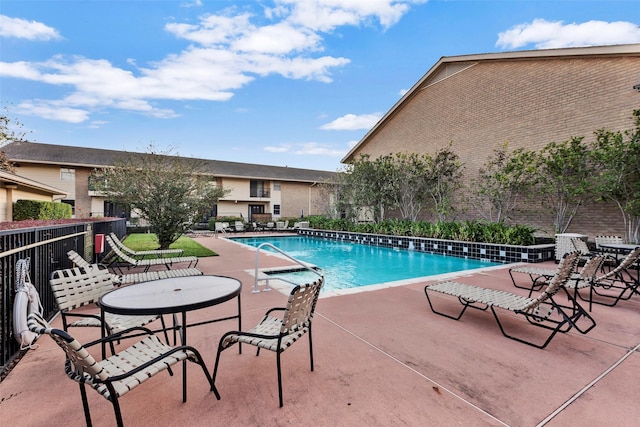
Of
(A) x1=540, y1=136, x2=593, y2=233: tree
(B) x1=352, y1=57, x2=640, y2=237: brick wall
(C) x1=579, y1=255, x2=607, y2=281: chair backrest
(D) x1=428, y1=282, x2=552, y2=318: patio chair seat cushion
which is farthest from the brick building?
(D) x1=428, y1=282, x2=552, y2=318: patio chair seat cushion

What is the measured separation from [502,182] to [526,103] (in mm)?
3918

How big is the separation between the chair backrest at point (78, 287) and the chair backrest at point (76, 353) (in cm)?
152

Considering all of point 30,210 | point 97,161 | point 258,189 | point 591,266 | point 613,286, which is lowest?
point 613,286

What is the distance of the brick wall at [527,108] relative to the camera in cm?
1056

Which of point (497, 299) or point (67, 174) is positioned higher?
point (67, 174)

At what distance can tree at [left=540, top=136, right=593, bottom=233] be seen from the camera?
10.4 m

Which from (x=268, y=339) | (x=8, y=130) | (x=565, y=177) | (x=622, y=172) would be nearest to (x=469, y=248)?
(x=565, y=177)

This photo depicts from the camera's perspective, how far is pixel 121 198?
33.5ft

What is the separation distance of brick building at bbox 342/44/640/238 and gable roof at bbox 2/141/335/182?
40.7ft

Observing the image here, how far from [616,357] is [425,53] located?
64.3 ft

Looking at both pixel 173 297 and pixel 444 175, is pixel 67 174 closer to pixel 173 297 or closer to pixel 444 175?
pixel 444 175

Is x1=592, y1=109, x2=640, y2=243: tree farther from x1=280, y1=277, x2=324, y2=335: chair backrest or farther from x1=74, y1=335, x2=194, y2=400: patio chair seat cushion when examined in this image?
x1=74, y1=335, x2=194, y2=400: patio chair seat cushion

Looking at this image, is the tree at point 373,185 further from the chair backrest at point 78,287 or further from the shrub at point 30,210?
the shrub at point 30,210

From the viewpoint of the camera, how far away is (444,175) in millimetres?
15430
